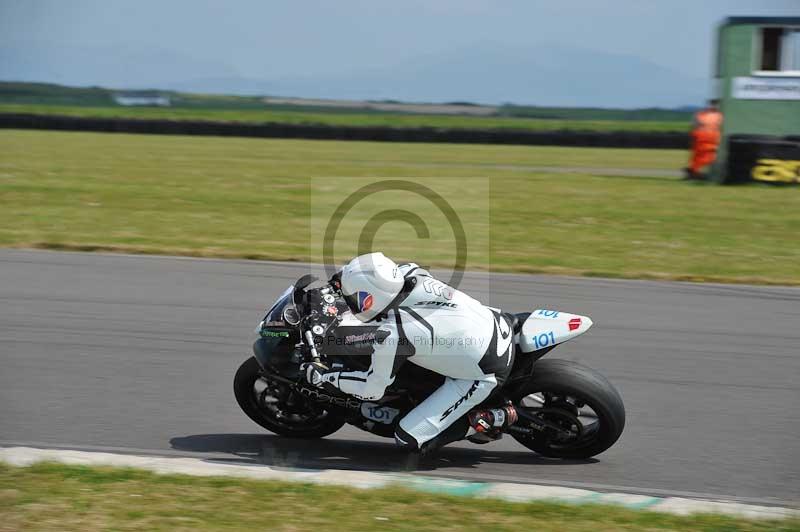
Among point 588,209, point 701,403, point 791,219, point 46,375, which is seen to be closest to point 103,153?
point 588,209

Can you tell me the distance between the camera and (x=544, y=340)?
17.1 ft

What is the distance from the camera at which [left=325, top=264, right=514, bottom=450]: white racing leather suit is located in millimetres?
5070

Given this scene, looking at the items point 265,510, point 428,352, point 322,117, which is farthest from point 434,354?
point 322,117

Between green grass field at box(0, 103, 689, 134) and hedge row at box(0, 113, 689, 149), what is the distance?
515 centimetres

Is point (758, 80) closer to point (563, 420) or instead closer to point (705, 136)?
point (705, 136)

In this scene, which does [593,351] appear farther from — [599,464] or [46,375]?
[46,375]

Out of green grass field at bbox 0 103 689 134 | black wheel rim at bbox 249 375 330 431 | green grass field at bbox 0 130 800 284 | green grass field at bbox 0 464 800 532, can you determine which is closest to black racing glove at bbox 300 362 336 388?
black wheel rim at bbox 249 375 330 431

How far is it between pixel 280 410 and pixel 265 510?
1.35 metres

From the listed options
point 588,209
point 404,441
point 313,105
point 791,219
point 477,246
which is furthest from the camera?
point 313,105

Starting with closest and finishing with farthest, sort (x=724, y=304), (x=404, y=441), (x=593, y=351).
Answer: (x=404, y=441)
(x=593, y=351)
(x=724, y=304)

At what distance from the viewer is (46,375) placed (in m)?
6.77

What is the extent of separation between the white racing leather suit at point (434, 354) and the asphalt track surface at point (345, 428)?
34 cm

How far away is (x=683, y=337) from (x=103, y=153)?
821 inches

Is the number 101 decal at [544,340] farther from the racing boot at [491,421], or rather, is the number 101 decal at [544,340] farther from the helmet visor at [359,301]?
the helmet visor at [359,301]
